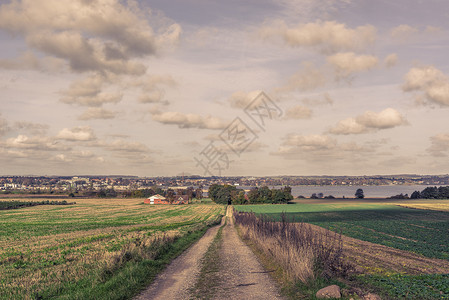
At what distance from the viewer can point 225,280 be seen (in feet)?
46.5

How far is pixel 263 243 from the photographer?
22078 mm

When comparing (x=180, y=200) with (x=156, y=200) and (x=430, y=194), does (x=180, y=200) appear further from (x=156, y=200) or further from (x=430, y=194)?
(x=430, y=194)

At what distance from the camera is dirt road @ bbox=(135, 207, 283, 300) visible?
11.8 metres

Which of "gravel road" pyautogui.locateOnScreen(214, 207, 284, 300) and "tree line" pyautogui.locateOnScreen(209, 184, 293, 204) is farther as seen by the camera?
"tree line" pyautogui.locateOnScreen(209, 184, 293, 204)

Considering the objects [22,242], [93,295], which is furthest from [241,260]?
[22,242]

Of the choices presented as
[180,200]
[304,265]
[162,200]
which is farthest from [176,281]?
[180,200]

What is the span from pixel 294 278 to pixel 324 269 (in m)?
1.34

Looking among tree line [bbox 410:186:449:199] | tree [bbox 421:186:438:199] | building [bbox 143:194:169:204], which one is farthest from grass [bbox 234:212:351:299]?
tree [bbox 421:186:438:199]

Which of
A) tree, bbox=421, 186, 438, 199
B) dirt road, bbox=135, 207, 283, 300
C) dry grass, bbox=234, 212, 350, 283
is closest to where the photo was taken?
dirt road, bbox=135, 207, 283, 300

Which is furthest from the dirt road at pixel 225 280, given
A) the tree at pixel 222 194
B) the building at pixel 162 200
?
the building at pixel 162 200

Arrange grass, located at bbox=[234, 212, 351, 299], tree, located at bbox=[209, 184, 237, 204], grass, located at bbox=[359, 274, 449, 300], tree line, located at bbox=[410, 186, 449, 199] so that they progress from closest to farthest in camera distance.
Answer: grass, located at bbox=[359, 274, 449, 300] < grass, located at bbox=[234, 212, 351, 299] < tree, located at bbox=[209, 184, 237, 204] < tree line, located at bbox=[410, 186, 449, 199]

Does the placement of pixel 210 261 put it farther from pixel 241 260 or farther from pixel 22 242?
pixel 22 242

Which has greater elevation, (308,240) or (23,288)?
(308,240)

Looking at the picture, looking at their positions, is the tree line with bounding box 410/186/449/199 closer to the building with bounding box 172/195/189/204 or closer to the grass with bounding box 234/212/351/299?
Answer: the building with bounding box 172/195/189/204
